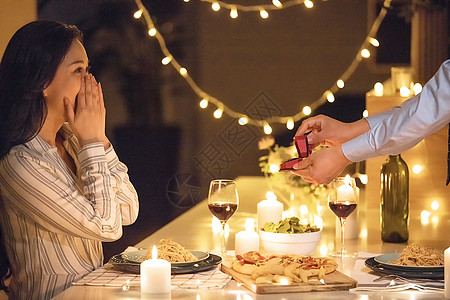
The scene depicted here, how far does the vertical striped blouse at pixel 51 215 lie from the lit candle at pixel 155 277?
358 millimetres

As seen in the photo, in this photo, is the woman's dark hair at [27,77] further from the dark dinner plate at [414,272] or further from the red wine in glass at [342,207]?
the dark dinner plate at [414,272]

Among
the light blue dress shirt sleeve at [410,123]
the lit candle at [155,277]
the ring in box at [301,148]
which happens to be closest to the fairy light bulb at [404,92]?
the light blue dress shirt sleeve at [410,123]

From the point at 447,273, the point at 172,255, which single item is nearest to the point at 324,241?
the point at 172,255

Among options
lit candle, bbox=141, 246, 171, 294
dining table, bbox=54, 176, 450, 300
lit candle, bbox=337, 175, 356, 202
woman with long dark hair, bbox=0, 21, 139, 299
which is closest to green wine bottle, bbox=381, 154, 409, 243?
dining table, bbox=54, 176, 450, 300

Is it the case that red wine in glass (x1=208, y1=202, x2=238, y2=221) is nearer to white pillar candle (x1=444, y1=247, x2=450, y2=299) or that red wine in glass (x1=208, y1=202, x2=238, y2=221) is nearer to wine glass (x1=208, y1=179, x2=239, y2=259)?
wine glass (x1=208, y1=179, x2=239, y2=259)

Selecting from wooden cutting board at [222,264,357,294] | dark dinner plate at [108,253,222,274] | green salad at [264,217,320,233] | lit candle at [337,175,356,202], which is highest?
lit candle at [337,175,356,202]

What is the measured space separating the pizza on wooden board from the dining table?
0.04m

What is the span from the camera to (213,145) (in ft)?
18.7

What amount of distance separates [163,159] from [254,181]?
1517 mm

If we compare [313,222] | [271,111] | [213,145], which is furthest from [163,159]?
[313,222]

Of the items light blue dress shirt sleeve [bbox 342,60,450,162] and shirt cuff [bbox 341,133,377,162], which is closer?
light blue dress shirt sleeve [bbox 342,60,450,162]

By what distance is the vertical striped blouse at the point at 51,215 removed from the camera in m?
1.96

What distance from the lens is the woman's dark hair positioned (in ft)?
6.89

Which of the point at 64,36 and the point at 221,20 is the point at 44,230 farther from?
the point at 221,20
